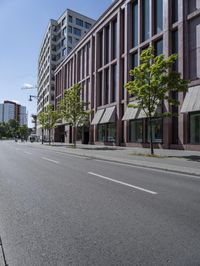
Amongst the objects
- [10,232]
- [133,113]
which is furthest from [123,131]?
[10,232]

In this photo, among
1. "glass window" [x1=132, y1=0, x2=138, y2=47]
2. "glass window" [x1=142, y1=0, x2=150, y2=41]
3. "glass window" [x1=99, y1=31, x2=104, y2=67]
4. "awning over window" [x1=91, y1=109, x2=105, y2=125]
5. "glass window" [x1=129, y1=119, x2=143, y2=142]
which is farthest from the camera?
"glass window" [x1=99, y1=31, x2=104, y2=67]

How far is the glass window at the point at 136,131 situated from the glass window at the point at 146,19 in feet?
32.5

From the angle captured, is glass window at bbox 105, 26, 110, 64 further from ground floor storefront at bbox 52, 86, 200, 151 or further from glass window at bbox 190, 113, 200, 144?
glass window at bbox 190, 113, 200, 144

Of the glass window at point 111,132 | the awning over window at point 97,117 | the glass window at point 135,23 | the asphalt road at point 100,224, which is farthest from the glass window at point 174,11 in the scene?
the asphalt road at point 100,224

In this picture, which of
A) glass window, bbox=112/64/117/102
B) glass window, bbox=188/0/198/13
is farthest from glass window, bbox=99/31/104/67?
glass window, bbox=188/0/198/13

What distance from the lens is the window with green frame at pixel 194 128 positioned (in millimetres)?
25987

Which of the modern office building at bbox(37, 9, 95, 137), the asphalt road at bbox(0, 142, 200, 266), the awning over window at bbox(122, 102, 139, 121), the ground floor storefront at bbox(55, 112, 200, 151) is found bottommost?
the asphalt road at bbox(0, 142, 200, 266)

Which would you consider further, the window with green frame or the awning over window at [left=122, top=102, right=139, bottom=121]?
the awning over window at [left=122, top=102, right=139, bottom=121]

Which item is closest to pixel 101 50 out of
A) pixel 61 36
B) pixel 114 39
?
pixel 114 39

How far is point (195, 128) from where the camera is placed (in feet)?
86.3

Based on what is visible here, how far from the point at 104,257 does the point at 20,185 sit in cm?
588

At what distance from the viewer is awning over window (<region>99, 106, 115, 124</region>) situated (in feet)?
126

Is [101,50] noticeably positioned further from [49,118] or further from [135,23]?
[49,118]

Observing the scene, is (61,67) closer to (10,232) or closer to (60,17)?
(60,17)
